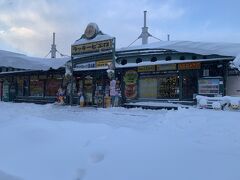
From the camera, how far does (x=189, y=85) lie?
21.8 metres

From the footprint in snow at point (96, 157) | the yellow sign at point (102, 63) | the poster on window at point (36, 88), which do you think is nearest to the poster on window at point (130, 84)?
the yellow sign at point (102, 63)

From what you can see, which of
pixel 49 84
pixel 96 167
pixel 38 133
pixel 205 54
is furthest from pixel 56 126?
pixel 49 84

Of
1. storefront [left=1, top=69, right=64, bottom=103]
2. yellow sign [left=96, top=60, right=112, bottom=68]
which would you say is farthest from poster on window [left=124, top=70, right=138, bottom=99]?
storefront [left=1, top=69, right=64, bottom=103]

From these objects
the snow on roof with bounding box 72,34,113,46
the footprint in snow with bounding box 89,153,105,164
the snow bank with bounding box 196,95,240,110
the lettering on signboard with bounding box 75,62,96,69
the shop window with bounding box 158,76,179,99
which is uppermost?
the snow on roof with bounding box 72,34,113,46

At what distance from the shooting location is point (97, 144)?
17.6 feet

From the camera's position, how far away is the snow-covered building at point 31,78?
29422 millimetres

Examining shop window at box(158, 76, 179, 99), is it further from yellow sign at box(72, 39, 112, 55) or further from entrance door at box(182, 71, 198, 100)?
yellow sign at box(72, 39, 112, 55)

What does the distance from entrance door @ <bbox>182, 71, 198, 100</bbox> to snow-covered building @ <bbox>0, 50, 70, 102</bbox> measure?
10031 millimetres

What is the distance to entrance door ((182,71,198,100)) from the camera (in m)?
21.6

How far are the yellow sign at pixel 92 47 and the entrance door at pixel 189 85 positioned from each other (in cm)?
481

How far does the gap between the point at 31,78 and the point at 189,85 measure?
48.3ft

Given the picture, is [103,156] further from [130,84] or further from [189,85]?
[130,84]

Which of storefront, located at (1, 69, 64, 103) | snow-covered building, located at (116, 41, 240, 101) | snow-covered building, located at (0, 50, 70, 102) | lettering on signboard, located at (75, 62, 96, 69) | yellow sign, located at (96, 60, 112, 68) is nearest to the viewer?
snow-covered building, located at (116, 41, 240, 101)

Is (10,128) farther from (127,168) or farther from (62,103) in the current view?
(62,103)
